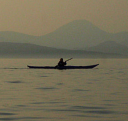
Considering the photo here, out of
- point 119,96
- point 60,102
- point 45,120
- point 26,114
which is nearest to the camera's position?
point 45,120

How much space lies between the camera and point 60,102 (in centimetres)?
2033

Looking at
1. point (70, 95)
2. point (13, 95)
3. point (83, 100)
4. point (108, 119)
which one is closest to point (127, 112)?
point (108, 119)

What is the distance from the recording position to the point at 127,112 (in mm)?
17078

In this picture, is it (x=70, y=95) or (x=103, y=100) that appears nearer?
(x=103, y=100)

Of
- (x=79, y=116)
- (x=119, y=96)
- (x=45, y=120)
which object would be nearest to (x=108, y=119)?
(x=79, y=116)

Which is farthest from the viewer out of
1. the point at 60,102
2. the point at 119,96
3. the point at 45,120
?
the point at 119,96

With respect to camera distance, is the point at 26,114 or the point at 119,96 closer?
the point at 26,114

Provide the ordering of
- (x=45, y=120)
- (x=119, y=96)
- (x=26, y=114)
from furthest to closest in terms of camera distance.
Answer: (x=119, y=96) → (x=26, y=114) → (x=45, y=120)

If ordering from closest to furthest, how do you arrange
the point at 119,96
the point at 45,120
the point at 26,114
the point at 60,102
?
the point at 45,120 → the point at 26,114 → the point at 60,102 → the point at 119,96

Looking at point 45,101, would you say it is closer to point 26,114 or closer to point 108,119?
point 26,114

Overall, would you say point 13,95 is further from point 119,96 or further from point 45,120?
point 45,120

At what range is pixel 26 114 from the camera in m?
16.8

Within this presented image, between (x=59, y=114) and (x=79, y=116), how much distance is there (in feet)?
3.17

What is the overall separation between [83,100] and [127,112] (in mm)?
4316
